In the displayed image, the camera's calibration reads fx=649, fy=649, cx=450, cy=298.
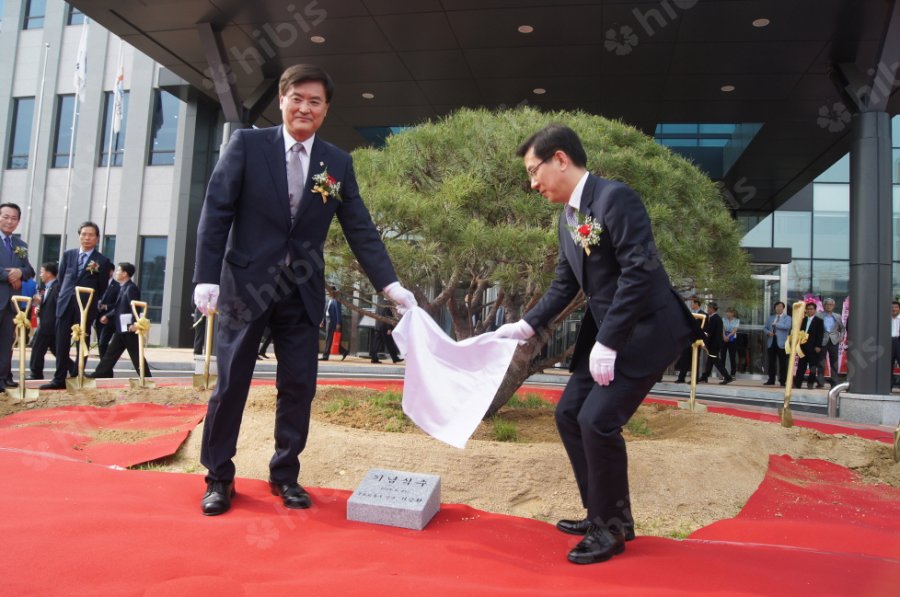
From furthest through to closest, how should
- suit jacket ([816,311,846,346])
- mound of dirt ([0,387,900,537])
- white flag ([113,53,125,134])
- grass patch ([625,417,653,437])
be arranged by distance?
white flag ([113,53,125,134])
suit jacket ([816,311,846,346])
grass patch ([625,417,653,437])
mound of dirt ([0,387,900,537])

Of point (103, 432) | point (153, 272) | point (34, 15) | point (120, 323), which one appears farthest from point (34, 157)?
point (103, 432)

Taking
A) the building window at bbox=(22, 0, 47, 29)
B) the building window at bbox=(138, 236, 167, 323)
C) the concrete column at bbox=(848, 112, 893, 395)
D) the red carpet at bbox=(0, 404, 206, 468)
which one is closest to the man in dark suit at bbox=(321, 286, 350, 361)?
the building window at bbox=(138, 236, 167, 323)

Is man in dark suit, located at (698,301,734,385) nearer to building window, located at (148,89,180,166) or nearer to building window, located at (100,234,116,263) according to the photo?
building window, located at (148,89,180,166)

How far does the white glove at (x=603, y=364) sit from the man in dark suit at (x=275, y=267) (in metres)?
0.81

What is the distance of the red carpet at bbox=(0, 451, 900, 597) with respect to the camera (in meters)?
1.70

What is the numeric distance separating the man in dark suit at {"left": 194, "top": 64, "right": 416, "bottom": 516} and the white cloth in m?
0.16

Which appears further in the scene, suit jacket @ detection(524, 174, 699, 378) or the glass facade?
the glass facade

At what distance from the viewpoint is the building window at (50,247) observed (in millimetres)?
16875

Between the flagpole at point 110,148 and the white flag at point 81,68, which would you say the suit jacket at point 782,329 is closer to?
the flagpole at point 110,148

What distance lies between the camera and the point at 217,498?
2346 mm

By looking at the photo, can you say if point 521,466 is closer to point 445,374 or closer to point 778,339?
point 445,374

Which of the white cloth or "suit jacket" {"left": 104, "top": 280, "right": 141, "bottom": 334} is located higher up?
"suit jacket" {"left": 104, "top": 280, "right": 141, "bottom": 334}

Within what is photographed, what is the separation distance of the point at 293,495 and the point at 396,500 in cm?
43

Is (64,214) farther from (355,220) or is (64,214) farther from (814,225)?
(814,225)
